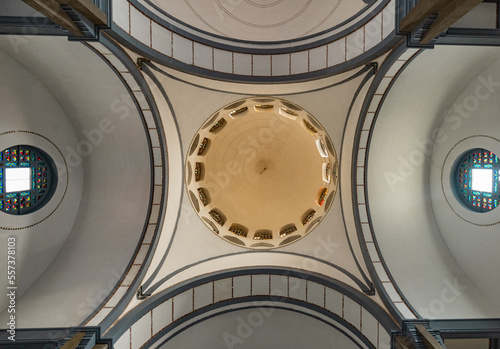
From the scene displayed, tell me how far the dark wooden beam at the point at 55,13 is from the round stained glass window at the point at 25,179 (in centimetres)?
491

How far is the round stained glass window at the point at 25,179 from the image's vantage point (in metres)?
9.28

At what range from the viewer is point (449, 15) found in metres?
5.73

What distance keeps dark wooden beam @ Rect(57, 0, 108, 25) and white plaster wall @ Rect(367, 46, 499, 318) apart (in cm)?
813

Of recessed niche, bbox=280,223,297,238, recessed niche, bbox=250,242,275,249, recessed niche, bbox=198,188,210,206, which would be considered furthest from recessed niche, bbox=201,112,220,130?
recessed niche, bbox=280,223,297,238

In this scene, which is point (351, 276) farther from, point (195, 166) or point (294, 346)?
point (195, 166)

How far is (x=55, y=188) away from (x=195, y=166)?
5348 mm

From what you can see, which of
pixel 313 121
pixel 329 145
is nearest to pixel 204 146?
pixel 313 121

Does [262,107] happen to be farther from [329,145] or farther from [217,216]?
[217,216]

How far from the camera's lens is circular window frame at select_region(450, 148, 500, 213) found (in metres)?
9.28

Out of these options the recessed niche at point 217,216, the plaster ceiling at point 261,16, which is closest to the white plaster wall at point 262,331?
the recessed niche at point 217,216

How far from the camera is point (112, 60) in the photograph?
8.49 m

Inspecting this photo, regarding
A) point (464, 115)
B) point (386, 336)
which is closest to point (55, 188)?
point (386, 336)

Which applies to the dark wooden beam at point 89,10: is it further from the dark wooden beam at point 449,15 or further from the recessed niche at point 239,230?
the recessed niche at point 239,230

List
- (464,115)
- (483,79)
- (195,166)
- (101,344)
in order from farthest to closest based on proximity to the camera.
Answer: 1. (195,166)
2. (464,115)
3. (483,79)
4. (101,344)
